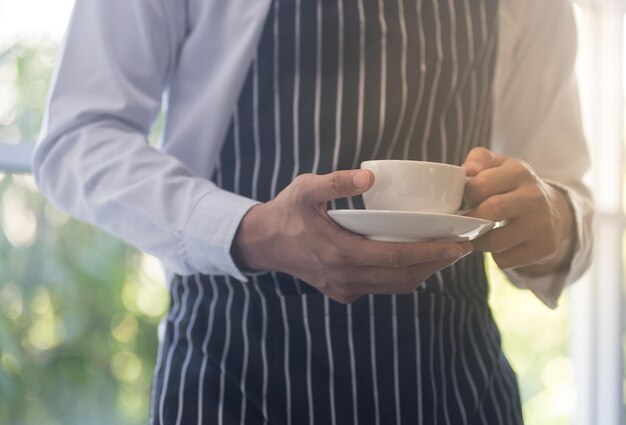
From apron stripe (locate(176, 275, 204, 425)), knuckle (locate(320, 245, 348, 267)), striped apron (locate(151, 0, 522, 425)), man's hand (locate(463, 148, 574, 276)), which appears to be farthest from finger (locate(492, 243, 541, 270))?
apron stripe (locate(176, 275, 204, 425))

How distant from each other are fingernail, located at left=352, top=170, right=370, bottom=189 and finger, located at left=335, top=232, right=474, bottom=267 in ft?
0.18

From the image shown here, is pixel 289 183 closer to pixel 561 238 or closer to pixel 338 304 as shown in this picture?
pixel 338 304

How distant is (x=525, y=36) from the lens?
1104 mm

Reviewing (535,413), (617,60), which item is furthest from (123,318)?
(617,60)

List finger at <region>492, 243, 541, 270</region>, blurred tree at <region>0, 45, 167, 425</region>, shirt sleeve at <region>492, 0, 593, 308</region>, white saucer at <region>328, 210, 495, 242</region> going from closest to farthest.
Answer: white saucer at <region>328, 210, 495, 242</region>
finger at <region>492, 243, 541, 270</region>
shirt sleeve at <region>492, 0, 593, 308</region>
blurred tree at <region>0, 45, 167, 425</region>

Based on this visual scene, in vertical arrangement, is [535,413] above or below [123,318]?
below

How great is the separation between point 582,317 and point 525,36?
168 cm

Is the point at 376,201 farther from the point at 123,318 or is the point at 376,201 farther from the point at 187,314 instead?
the point at 123,318

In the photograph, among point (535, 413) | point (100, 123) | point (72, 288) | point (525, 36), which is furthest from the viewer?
point (535, 413)

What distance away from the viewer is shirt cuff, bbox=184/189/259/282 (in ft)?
2.54

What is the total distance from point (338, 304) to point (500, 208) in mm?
214

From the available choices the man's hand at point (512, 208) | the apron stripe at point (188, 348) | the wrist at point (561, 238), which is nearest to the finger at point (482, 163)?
the man's hand at point (512, 208)

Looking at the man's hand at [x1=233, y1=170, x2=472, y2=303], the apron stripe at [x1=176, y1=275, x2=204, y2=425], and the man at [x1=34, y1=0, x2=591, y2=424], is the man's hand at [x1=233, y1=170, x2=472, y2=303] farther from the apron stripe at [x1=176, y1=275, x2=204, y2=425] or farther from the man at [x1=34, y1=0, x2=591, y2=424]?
the apron stripe at [x1=176, y1=275, x2=204, y2=425]

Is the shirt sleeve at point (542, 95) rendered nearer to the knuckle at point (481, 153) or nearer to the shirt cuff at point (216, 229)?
the knuckle at point (481, 153)
